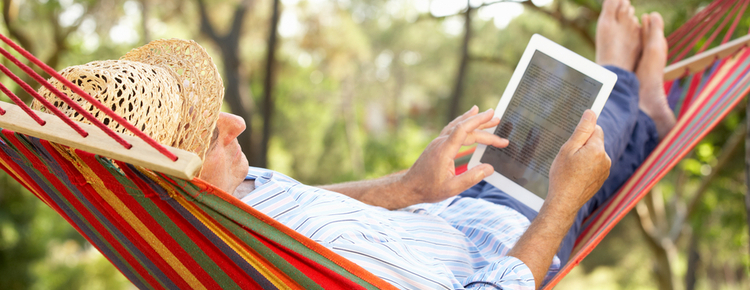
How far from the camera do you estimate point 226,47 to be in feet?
18.3

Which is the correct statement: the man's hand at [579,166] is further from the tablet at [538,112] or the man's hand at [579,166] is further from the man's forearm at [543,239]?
the tablet at [538,112]

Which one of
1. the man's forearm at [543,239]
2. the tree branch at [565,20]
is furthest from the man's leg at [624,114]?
the tree branch at [565,20]

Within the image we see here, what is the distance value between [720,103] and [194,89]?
153 centimetres

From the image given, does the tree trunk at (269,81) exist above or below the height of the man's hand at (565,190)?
below

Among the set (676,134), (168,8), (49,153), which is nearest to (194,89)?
(49,153)

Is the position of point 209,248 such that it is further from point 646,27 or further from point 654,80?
point 646,27

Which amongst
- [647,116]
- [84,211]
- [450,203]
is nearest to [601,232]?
[450,203]

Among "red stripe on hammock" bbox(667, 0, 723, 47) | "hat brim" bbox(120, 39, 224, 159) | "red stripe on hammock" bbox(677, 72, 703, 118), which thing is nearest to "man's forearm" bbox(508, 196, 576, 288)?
"hat brim" bbox(120, 39, 224, 159)

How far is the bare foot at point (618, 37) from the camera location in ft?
6.07

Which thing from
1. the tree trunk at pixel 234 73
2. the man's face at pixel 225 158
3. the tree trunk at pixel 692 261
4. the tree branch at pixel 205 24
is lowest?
Answer: the tree trunk at pixel 692 261

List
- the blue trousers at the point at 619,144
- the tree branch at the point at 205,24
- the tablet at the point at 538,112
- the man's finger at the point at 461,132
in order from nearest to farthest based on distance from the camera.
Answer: the man's finger at the point at 461,132, the tablet at the point at 538,112, the blue trousers at the point at 619,144, the tree branch at the point at 205,24

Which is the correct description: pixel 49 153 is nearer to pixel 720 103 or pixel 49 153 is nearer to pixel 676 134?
A: pixel 676 134

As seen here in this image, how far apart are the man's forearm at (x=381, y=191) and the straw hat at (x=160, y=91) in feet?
1.98

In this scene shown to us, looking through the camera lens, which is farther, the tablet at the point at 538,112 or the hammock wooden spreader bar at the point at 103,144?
the tablet at the point at 538,112
